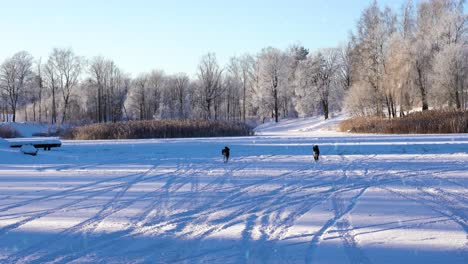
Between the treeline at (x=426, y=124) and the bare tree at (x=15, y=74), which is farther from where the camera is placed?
the bare tree at (x=15, y=74)

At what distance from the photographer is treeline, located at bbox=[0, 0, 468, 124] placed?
129 ft

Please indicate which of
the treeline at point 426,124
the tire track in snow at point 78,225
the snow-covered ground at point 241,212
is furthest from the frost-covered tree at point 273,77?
the tire track in snow at point 78,225

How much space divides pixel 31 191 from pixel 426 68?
135 ft

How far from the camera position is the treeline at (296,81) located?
39344 millimetres

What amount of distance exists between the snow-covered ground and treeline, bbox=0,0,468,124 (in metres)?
27.1

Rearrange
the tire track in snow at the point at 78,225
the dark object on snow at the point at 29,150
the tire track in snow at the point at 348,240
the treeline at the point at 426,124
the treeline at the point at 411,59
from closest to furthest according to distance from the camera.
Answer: the tire track in snow at the point at 348,240 → the tire track in snow at the point at 78,225 → the dark object on snow at the point at 29,150 → the treeline at the point at 426,124 → the treeline at the point at 411,59

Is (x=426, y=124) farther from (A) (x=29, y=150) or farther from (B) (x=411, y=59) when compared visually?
(A) (x=29, y=150)

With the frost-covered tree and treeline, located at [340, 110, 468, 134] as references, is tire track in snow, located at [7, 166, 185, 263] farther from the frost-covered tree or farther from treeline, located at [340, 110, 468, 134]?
the frost-covered tree

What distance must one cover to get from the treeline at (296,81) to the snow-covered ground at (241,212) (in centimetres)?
2712

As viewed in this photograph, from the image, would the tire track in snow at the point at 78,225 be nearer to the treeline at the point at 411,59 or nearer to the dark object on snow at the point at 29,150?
the dark object on snow at the point at 29,150

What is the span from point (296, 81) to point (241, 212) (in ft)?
189

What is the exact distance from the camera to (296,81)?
207 feet

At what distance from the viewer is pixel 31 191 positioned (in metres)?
9.46

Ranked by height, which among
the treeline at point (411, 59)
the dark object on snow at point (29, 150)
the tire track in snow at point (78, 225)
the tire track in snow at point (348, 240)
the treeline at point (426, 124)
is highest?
the treeline at point (411, 59)
